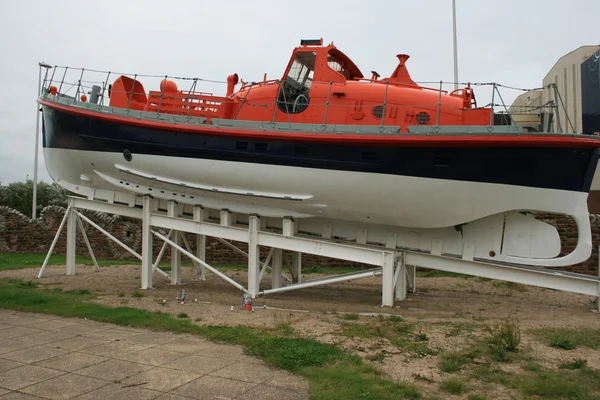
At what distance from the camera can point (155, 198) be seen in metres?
11.9

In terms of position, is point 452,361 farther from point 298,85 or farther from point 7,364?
point 298,85

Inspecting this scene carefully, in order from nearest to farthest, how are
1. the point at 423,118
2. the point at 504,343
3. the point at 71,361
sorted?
the point at 71,361 → the point at 504,343 → the point at 423,118

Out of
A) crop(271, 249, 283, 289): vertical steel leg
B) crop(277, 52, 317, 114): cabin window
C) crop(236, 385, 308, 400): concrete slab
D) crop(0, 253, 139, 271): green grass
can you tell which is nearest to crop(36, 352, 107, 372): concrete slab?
crop(236, 385, 308, 400): concrete slab

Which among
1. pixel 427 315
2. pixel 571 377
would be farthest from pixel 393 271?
pixel 571 377

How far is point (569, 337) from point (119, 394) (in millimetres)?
5651

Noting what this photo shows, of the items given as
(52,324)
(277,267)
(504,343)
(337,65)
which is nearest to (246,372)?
(504,343)

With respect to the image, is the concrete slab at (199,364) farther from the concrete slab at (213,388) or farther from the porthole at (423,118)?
the porthole at (423,118)

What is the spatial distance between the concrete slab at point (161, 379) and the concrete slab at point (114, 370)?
0.39 ft

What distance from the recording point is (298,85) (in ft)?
35.0

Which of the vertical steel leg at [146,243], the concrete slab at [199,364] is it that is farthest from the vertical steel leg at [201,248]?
the concrete slab at [199,364]

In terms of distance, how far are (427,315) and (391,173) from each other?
2577 millimetres

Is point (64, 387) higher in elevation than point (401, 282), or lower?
higher

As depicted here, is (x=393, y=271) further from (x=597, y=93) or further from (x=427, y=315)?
(x=597, y=93)

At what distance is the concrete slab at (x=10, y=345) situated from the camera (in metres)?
6.61
